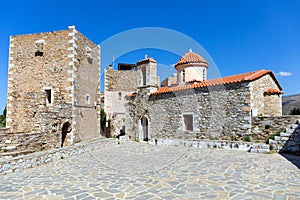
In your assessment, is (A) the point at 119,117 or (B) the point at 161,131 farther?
(A) the point at 119,117

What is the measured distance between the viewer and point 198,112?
10711mm

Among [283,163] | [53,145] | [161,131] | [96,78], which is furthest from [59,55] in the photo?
[283,163]

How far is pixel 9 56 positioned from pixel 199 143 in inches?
478

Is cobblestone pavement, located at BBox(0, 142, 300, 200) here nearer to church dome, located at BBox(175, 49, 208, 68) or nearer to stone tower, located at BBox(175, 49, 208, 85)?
stone tower, located at BBox(175, 49, 208, 85)

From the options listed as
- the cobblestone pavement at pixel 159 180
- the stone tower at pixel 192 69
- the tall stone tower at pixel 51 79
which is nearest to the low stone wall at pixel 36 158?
the cobblestone pavement at pixel 159 180

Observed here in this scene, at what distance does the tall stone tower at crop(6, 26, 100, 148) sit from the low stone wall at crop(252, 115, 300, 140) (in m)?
8.95

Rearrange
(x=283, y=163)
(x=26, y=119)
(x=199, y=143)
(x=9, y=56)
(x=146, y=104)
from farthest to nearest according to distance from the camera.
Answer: (x=146, y=104), (x=9, y=56), (x=26, y=119), (x=199, y=143), (x=283, y=163)

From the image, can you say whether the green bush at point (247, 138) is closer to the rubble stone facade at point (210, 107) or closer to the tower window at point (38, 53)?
the rubble stone facade at point (210, 107)

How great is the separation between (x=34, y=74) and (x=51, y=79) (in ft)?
3.94

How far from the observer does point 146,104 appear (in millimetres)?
13172

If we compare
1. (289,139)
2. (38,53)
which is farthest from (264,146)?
(38,53)

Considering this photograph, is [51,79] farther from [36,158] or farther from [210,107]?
[210,107]

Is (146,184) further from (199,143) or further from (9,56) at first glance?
(9,56)

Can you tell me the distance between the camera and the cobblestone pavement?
361 cm
